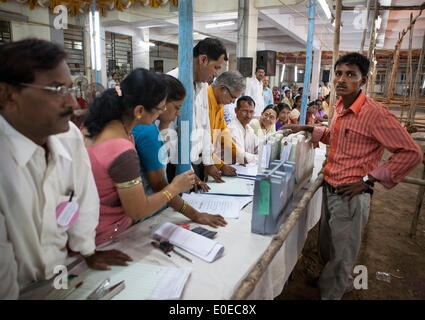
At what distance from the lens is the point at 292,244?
73.8 inches

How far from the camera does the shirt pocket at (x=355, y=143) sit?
1.79m

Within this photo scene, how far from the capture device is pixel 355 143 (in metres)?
1.82

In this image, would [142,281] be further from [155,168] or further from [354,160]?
[354,160]

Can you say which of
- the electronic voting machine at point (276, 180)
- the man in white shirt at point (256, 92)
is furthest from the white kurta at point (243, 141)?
the man in white shirt at point (256, 92)

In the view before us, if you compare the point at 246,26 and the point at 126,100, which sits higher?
the point at 246,26

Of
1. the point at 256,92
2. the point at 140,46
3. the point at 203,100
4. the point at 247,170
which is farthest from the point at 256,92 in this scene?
the point at 140,46

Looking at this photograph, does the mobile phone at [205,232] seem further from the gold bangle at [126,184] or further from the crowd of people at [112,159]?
the gold bangle at [126,184]

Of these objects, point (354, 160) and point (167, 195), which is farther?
point (354, 160)

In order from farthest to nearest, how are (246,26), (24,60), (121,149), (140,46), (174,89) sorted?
(140,46) < (246,26) < (174,89) < (121,149) < (24,60)

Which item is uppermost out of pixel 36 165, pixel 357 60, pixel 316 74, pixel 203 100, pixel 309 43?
pixel 316 74

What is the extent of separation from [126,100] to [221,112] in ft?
4.74

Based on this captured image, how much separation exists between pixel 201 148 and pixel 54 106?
4.83 ft

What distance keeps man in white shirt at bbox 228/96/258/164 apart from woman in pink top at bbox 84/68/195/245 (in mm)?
1491
